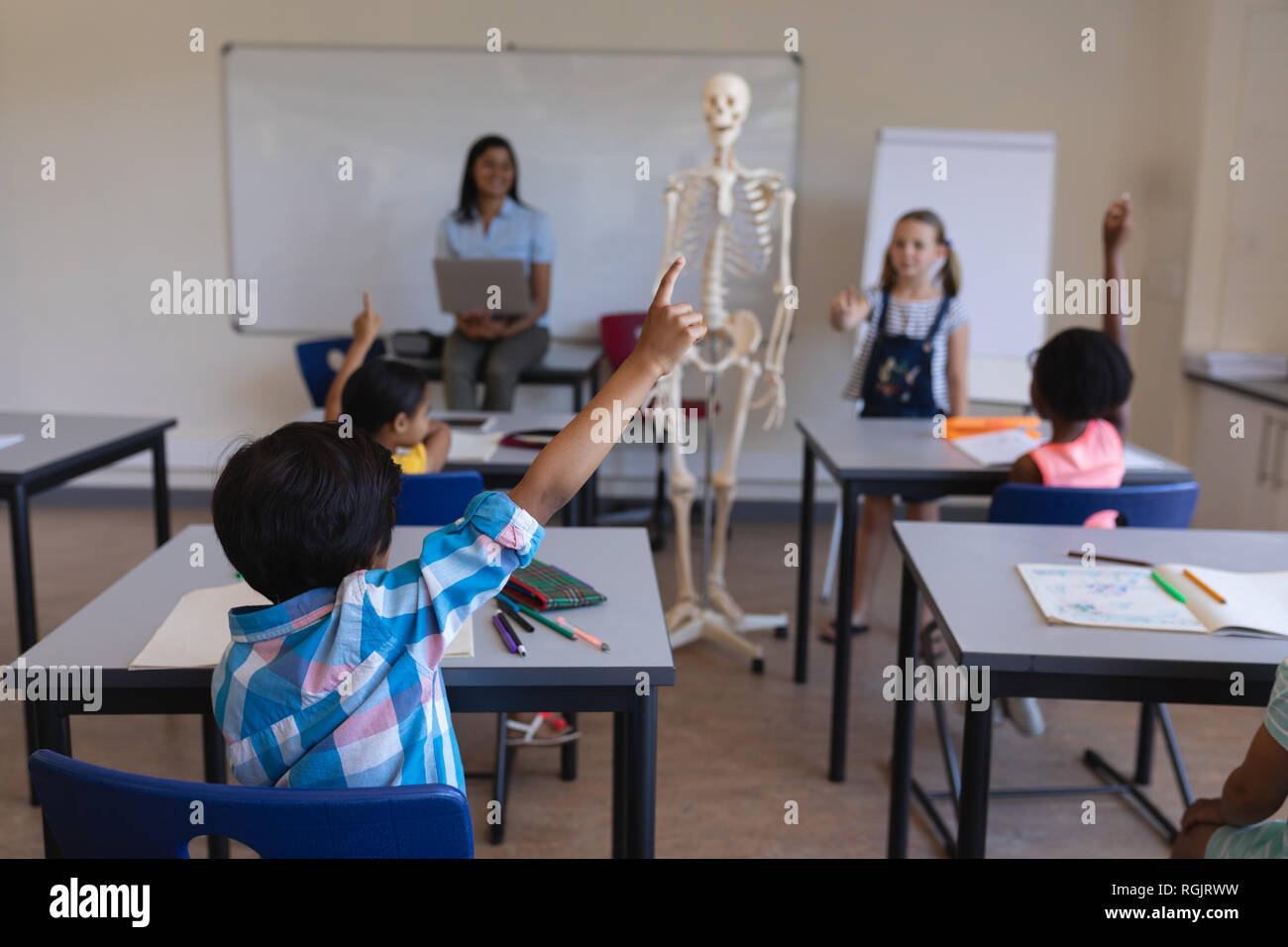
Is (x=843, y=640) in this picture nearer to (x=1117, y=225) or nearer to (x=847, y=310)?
(x=847, y=310)

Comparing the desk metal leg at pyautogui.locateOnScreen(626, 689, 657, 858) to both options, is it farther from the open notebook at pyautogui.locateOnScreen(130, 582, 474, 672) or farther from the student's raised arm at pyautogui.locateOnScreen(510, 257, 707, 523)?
the student's raised arm at pyautogui.locateOnScreen(510, 257, 707, 523)

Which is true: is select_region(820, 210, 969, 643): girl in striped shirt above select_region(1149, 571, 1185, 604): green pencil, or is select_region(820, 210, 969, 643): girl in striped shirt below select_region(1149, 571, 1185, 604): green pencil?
above

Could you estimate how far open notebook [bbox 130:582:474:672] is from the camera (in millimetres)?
1564

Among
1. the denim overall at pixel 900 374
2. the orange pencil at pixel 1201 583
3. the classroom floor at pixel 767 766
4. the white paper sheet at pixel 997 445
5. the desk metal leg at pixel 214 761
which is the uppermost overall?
A: the denim overall at pixel 900 374

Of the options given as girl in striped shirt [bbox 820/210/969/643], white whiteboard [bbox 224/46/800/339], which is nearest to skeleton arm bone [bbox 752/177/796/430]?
girl in striped shirt [bbox 820/210/969/643]

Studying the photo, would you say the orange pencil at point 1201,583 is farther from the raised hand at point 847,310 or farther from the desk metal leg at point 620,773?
the raised hand at point 847,310

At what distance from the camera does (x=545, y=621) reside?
1710 mm

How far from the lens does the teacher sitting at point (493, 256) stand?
4688 mm

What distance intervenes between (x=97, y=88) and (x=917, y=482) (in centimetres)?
429

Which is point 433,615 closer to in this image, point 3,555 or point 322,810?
point 322,810

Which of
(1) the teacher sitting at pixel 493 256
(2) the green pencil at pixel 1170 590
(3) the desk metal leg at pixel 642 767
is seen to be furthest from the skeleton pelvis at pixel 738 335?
(3) the desk metal leg at pixel 642 767

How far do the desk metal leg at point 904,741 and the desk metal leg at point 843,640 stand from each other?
1.40 ft

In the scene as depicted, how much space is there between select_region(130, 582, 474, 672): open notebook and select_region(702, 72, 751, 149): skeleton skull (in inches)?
83.6
